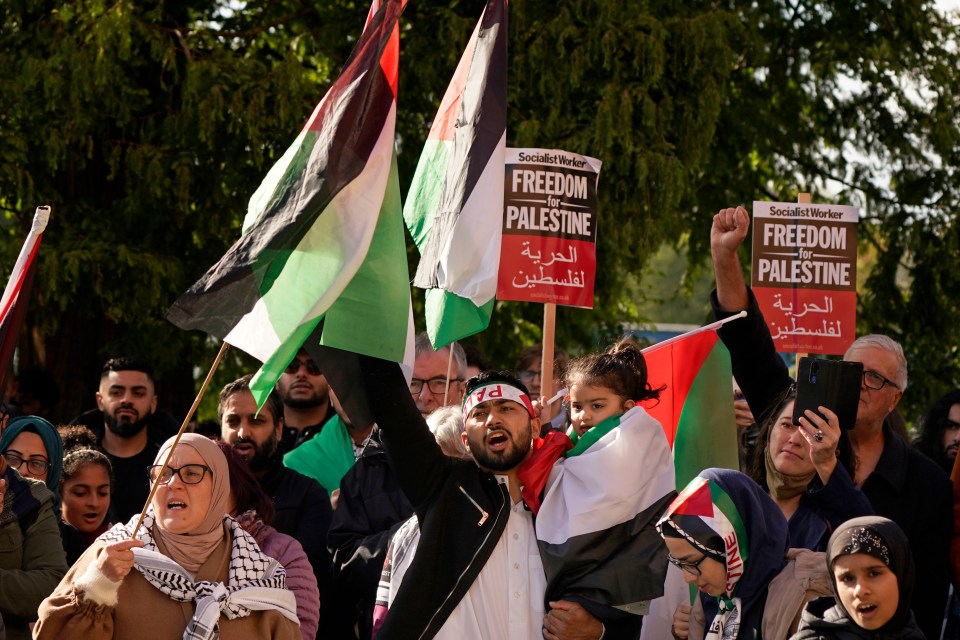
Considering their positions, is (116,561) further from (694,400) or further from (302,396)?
(302,396)

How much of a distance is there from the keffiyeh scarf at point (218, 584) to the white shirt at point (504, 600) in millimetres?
609

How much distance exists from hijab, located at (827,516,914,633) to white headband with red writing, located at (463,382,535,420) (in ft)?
4.15

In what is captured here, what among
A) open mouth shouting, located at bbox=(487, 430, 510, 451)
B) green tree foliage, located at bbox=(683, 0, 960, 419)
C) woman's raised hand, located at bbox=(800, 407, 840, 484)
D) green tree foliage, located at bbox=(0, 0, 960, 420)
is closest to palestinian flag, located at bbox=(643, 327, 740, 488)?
woman's raised hand, located at bbox=(800, 407, 840, 484)

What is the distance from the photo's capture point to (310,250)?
5125 millimetres

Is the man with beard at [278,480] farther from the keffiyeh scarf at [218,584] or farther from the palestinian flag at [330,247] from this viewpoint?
the palestinian flag at [330,247]

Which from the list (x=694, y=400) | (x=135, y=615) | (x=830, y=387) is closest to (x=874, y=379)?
(x=694, y=400)

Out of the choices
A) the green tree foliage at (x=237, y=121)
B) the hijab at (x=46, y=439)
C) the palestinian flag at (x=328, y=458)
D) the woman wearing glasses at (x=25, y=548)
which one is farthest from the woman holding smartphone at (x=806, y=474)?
the green tree foliage at (x=237, y=121)

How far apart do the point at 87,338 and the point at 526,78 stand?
385cm

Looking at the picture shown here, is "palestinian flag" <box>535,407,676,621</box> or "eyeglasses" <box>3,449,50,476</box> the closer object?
"palestinian flag" <box>535,407,676,621</box>

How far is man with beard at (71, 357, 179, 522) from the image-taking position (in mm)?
7762

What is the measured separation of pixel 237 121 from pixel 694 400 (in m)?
4.70

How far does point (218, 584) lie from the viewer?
5.13 meters

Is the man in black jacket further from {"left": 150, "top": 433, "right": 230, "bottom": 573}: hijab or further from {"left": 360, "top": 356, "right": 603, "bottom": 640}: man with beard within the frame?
{"left": 150, "top": 433, "right": 230, "bottom": 573}: hijab

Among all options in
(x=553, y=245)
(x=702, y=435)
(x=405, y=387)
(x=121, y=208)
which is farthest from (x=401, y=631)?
(x=121, y=208)
